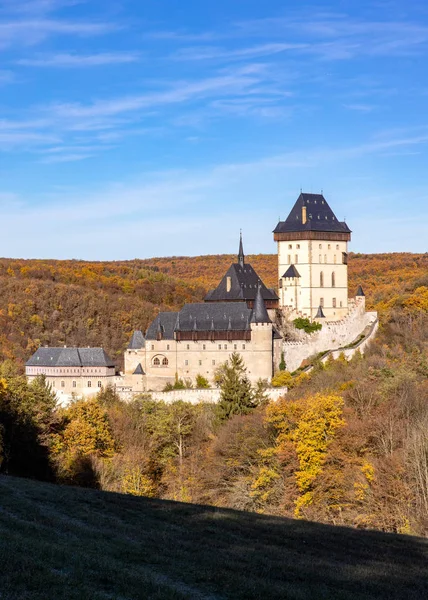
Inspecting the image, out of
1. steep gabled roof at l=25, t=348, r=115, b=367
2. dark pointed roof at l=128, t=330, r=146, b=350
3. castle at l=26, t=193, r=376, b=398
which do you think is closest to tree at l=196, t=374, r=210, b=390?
castle at l=26, t=193, r=376, b=398

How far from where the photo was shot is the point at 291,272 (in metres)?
62.0

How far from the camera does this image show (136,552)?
51.9 ft

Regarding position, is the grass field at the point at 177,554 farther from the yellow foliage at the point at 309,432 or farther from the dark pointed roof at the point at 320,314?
the dark pointed roof at the point at 320,314

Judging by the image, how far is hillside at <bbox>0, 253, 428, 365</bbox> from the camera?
3738 inches

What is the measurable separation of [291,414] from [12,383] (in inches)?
705

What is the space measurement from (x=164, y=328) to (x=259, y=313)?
22.0 feet

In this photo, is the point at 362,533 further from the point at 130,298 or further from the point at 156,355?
the point at 130,298

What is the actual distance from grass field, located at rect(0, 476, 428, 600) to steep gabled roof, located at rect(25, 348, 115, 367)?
3691 centimetres

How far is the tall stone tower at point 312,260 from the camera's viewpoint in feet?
203

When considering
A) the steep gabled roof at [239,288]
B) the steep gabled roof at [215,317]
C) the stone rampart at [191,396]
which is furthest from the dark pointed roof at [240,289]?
the stone rampart at [191,396]

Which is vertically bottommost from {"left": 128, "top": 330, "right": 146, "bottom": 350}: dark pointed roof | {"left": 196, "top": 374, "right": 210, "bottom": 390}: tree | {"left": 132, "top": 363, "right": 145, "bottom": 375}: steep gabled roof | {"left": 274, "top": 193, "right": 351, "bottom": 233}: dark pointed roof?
{"left": 196, "top": 374, "right": 210, "bottom": 390}: tree

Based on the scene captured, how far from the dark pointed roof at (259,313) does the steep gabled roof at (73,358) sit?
11.5 metres

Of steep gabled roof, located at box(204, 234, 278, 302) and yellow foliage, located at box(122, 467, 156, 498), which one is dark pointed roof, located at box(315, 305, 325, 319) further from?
Result: yellow foliage, located at box(122, 467, 156, 498)

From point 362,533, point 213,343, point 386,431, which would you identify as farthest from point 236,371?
point 362,533
